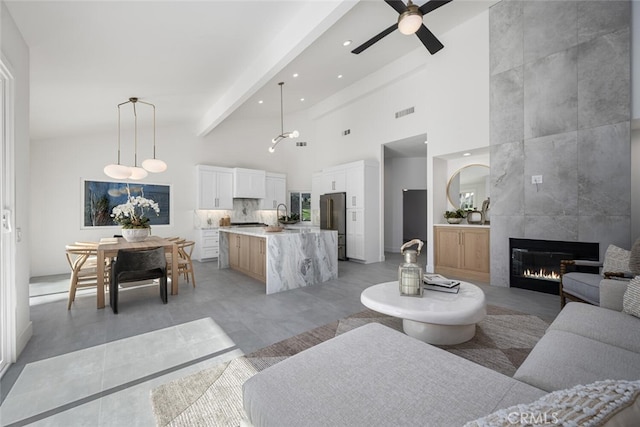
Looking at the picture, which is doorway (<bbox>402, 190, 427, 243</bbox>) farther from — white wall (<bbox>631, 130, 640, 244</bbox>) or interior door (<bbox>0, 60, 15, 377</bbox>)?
interior door (<bbox>0, 60, 15, 377</bbox>)

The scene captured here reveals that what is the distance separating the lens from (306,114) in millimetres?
8664

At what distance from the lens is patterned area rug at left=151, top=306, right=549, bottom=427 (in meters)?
1.63

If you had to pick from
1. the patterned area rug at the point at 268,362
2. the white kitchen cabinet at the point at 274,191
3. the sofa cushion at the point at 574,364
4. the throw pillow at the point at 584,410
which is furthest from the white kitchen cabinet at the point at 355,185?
the throw pillow at the point at 584,410

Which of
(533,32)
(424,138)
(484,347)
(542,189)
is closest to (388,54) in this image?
(424,138)

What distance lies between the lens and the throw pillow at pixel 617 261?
264 cm

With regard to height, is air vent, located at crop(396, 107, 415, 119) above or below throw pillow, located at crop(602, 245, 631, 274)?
above

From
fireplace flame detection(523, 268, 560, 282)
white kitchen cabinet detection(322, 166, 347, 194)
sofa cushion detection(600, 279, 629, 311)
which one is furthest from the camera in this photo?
white kitchen cabinet detection(322, 166, 347, 194)

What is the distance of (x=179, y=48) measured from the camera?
323 centimetres

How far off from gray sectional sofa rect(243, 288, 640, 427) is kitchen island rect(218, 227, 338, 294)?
279 cm

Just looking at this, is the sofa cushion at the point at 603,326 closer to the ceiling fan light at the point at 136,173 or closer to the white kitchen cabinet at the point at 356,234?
the white kitchen cabinet at the point at 356,234

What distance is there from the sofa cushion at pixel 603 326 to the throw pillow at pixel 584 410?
4.35ft

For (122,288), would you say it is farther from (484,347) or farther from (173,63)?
(484,347)

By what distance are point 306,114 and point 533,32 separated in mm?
5830

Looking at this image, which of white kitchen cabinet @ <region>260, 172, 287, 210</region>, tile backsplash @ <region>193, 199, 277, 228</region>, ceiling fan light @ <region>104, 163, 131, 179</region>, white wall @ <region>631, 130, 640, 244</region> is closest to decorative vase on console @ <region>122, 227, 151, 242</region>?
ceiling fan light @ <region>104, 163, 131, 179</region>
